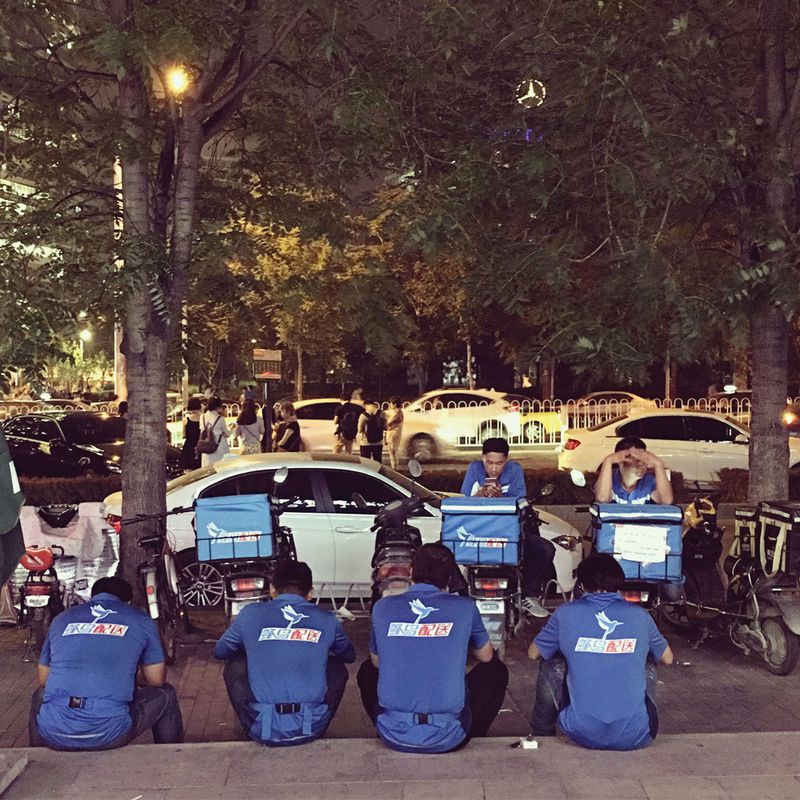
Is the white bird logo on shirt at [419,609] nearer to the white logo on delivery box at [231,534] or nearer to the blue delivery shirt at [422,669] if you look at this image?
the blue delivery shirt at [422,669]

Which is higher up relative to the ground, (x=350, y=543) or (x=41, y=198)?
(x=41, y=198)

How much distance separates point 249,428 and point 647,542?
1077cm

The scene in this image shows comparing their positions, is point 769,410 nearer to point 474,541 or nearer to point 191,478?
point 474,541

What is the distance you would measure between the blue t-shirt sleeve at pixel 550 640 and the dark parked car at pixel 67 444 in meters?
13.6

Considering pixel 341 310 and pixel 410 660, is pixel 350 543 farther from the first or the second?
pixel 410 660

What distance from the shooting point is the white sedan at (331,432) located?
2553 cm

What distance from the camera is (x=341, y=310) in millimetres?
10164

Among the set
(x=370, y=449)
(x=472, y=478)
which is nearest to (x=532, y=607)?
(x=472, y=478)

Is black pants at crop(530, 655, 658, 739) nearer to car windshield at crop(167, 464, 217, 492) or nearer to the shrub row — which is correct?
car windshield at crop(167, 464, 217, 492)

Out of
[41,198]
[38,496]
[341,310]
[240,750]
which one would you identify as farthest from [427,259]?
[38,496]

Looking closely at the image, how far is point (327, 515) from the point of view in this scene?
32.4 feet

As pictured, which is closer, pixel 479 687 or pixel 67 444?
pixel 479 687

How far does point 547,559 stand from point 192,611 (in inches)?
138

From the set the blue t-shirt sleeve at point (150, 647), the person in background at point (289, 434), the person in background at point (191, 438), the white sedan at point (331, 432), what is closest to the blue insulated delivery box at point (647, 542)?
the blue t-shirt sleeve at point (150, 647)
